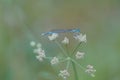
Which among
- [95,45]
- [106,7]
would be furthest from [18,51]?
[106,7]

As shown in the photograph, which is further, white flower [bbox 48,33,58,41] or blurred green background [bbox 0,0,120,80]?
blurred green background [bbox 0,0,120,80]

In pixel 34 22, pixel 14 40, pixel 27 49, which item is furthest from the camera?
pixel 34 22

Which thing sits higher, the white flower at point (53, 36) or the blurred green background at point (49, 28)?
the blurred green background at point (49, 28)

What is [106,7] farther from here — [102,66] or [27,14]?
[102,66]

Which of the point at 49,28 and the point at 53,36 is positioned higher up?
the point at 49,28

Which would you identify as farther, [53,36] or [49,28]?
[49,28]

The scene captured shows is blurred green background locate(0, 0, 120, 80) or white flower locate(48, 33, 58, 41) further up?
blurred green background locate(0, 0, 120, 80)

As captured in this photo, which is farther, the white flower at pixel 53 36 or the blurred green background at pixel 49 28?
the blurred green background at pixel 49 28

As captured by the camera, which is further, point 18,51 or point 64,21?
point 64,21
